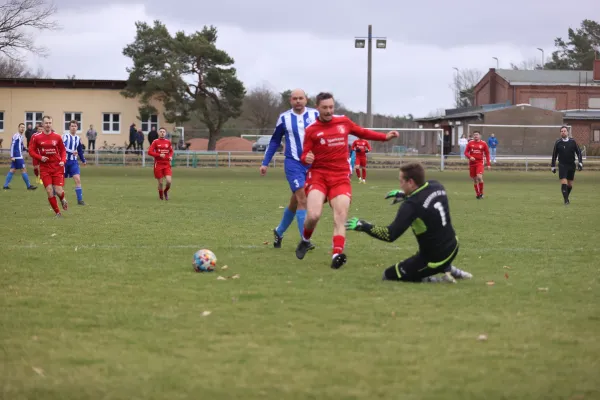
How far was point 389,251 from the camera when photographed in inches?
468

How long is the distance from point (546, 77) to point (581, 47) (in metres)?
29.2

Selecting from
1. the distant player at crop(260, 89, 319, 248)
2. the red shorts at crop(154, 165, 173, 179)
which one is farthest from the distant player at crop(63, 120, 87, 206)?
the distant player at crop(260, 89, 319, 248)

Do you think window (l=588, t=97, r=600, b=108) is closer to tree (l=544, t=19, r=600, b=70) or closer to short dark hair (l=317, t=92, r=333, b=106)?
tree (l=544, t=19, r=600, b=70)

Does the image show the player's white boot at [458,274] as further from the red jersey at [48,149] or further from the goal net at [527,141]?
the goal net at [527,141]

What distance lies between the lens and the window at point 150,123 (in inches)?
2445

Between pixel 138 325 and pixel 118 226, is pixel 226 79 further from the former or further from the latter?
pixel 138 325

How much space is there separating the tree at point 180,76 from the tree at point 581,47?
5903 cm

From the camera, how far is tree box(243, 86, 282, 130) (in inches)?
3136

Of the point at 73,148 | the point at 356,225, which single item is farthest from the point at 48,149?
the point at 356,225


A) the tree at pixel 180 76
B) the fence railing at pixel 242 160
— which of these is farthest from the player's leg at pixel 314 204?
the tree at pixel 180 76

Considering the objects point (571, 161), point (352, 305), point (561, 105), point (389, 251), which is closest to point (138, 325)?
point (352, 305)

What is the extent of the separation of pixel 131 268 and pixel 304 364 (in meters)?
4.79

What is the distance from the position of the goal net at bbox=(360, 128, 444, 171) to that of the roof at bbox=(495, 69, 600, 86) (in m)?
23.9

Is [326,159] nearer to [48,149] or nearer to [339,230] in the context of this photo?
[339,230]
